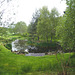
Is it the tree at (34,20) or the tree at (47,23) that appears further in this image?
the tree at (34,20)

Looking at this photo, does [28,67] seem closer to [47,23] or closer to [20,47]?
[20,47]

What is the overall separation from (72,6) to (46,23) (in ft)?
81.2

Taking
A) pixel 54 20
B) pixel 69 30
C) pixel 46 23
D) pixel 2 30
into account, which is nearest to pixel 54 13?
pixel 54 20

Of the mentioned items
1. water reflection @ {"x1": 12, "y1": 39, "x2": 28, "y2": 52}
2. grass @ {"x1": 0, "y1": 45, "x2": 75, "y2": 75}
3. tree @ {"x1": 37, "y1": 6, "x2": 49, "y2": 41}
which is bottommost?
water reflection @ {"x1": 12, "y1": 39, "x2": 28, "y2": 52}

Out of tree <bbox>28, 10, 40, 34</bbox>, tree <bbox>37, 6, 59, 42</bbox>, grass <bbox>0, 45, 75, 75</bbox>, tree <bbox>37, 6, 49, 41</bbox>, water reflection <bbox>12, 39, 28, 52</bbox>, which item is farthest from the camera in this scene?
tree <bbox>28, 10, 40, 34</bbox>

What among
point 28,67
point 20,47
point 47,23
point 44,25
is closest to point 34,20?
point 44,25

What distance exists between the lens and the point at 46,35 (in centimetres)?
3528

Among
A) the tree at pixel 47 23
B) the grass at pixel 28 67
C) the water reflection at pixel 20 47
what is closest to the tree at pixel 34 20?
the tree at pixel 47 23

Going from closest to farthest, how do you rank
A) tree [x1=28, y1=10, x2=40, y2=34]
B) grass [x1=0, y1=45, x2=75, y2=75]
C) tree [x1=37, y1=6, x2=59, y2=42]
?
grass [x1=0, y1=45, x2=75, y2=75] < tree [x1=37, y1=6, x2=59, y2=42] < tree [x1=28, y1=10, x2=40, y2=34]

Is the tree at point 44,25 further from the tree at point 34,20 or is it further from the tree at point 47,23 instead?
the tree at point 34,20

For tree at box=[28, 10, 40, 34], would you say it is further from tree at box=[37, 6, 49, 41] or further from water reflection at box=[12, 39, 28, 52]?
water reflection at box=[12, 39, 28, 52]

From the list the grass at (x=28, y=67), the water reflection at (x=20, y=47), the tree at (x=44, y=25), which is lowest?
the water reflection at (x=20, y=47)

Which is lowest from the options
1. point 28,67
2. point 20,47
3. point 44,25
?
point 20,47

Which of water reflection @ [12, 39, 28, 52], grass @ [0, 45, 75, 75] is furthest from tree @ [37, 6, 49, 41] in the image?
grass @ [0, 45, 75, 75]
